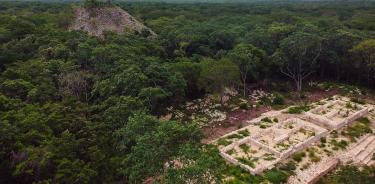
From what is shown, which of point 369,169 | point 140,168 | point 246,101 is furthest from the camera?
point 246,101

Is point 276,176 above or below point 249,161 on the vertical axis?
below

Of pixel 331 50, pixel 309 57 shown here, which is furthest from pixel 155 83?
pixel 331 50

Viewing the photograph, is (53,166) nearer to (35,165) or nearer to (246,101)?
(35,165)

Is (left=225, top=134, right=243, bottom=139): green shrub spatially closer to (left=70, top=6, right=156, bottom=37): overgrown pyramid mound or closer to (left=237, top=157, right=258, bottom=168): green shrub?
(left=237, top=157, right=258, bottom=168): green shrub

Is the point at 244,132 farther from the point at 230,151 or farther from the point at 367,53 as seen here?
the point at 367,53

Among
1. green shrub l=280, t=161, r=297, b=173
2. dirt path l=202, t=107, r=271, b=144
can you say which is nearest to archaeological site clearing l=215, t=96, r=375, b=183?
green shrub l=280, t=161, r=297, b=173

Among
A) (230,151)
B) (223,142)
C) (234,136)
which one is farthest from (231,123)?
(230,151)

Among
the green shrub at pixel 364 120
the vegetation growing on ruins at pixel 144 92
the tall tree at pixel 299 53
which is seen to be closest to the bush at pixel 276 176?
the vegetation growing on ruins at pixel 144 92

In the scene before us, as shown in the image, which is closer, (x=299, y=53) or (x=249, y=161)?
(x=249, y=161)
